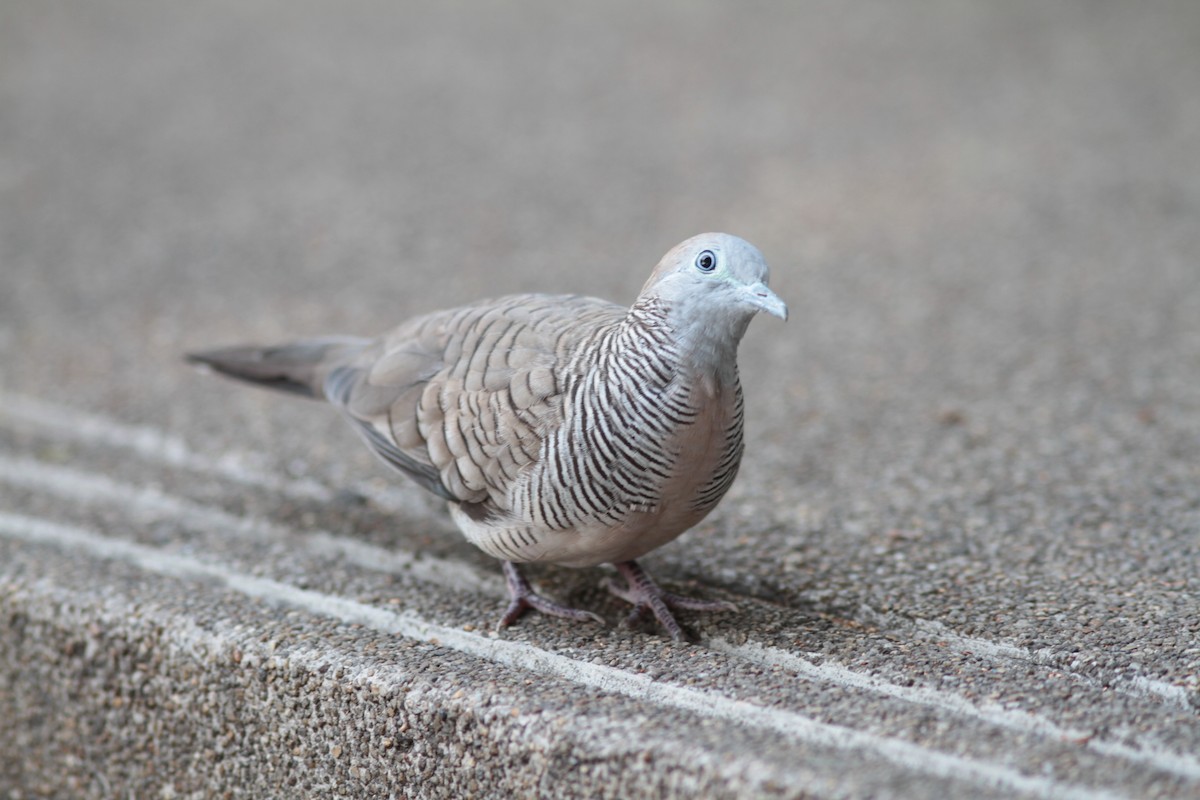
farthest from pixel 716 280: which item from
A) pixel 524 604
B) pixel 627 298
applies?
pixel 627 298

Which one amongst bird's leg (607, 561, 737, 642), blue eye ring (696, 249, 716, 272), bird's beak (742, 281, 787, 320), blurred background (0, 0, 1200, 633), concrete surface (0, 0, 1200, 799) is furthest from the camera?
blurred background (0, 0, 1200, 633)

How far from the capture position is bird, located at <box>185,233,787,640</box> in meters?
2.35

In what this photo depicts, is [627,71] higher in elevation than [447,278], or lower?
higher

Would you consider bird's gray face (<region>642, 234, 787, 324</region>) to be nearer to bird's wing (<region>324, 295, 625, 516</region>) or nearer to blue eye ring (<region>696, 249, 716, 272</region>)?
blue eye ring (<region>696, 249, 716, 272</region>)

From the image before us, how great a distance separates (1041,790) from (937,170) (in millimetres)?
4367

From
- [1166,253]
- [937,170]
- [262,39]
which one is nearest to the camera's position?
[1166,253]

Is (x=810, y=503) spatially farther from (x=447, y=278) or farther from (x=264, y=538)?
(x=447, y=278)

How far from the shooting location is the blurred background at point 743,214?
141 inches

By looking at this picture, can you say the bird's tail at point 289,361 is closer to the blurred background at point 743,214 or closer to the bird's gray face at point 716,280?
the blurred background at point 743,214

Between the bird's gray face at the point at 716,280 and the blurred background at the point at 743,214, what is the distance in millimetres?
924

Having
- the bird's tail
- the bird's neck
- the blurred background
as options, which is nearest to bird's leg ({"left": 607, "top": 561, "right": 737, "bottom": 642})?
the blurred background

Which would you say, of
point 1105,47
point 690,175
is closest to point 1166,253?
point 690,175

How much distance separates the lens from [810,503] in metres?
3.43

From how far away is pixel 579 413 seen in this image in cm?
246
